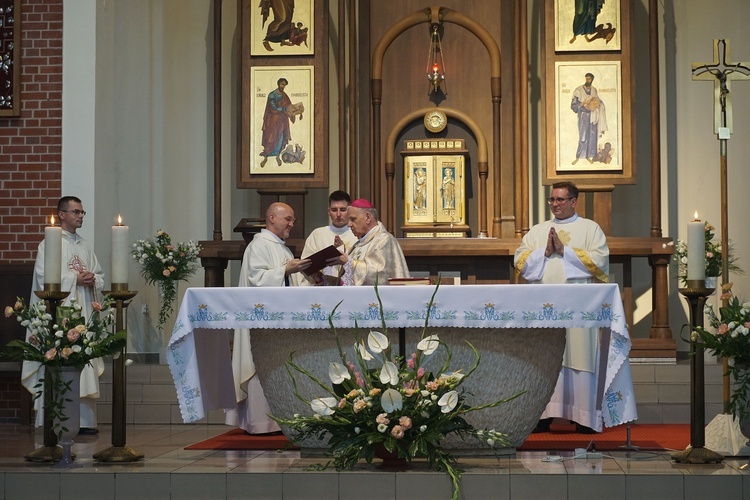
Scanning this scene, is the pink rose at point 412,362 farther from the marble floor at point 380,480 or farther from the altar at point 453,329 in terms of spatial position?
the marble floor at point 380,480

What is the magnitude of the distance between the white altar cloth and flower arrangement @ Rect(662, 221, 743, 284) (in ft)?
11.4

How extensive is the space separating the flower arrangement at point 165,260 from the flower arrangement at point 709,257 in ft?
13.9

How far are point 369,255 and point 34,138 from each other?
430 cm

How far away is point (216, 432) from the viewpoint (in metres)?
7.89

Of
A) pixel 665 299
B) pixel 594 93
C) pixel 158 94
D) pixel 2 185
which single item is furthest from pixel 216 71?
pixel 665 299

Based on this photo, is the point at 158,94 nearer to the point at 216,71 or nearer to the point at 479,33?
the point at 216,71

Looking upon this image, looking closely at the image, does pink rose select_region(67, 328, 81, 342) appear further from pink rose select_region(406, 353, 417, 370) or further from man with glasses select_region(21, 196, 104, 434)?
man with glasses select_region(21, 196, 104, 434)

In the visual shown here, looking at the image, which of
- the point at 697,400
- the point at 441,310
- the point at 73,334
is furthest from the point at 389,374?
the point at 73,334

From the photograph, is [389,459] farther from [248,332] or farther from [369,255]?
[248,332]

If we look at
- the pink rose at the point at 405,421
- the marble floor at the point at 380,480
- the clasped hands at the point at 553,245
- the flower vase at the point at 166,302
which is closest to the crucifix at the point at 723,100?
the clasped hands at the point at 553,245

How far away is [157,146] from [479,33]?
3.37 m

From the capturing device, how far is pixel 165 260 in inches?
382

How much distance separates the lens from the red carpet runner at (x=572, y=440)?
6603 mm

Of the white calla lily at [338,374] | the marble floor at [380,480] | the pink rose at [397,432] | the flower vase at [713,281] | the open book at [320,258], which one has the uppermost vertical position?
the open book at [320,258]
